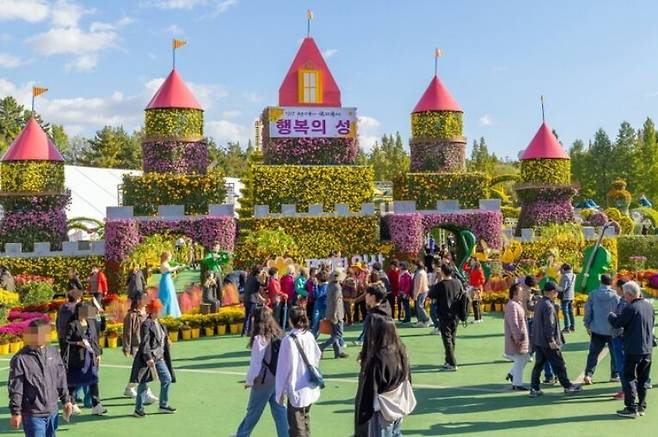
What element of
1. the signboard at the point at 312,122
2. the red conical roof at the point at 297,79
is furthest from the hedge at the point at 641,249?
the red conical roof at the point at 297,79

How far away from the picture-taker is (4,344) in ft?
48.0

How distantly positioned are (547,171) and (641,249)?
19.4ft

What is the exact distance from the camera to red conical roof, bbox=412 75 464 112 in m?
28.5

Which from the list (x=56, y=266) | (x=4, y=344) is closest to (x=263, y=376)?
(x=4, y=344)

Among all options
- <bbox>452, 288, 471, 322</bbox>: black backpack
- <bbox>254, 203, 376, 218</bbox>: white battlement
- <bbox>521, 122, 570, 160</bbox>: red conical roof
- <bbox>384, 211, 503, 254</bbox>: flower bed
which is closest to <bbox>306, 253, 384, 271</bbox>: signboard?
<bbox>384, 211, 503, 254</bbox>: flower bed

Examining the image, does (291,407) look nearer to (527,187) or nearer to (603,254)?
(603,254)

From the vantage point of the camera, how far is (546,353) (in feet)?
32.4

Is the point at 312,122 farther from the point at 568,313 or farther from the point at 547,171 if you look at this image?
the point at 568,313

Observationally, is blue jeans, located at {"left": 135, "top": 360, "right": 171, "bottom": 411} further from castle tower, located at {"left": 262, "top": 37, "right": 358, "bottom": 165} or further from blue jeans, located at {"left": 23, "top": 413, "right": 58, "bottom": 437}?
castle tower, located at {"left": 262, "top": 37, "right": 358, "bottom": 165}

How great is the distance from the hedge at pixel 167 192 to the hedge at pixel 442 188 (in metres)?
7.66

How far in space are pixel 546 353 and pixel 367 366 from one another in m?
4.88

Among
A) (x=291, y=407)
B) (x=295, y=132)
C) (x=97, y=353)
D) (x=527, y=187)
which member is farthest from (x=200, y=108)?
(x=291, y=407)

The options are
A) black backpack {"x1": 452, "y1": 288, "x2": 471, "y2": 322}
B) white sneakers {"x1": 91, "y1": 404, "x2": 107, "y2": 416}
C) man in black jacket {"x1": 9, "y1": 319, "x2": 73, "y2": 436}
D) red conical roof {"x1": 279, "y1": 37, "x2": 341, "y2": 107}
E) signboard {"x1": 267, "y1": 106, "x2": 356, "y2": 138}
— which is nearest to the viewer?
man in black jacket {"x1": 9, "y1": 319, "x2": 73, "y2": 436}

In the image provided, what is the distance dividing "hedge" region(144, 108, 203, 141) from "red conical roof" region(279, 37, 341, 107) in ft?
12.7
